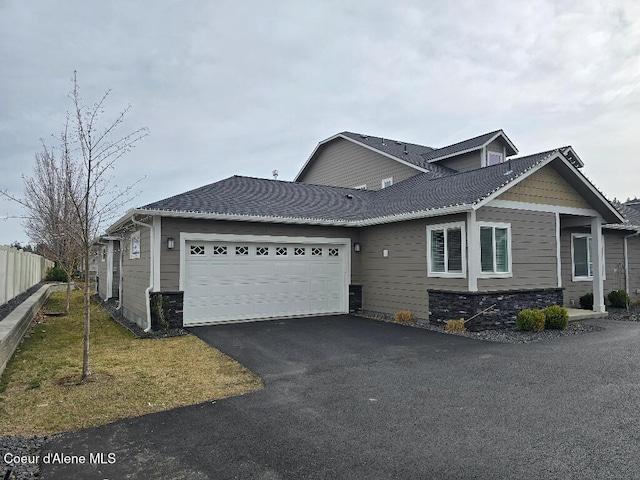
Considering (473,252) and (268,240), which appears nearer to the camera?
(473,252)

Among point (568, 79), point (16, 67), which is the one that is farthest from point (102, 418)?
point (568, 79)

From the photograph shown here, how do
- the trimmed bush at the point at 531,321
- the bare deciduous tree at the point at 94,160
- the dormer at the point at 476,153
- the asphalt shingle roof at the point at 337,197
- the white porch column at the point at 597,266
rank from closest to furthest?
the bare deciduous tree at the point at 94,160 → the trimmed bush at the point at 531,321 → the asphalt shingle roof at the point at 337,197 → the white porch column at the point at 597,266 → the dormer at the point at 476,153

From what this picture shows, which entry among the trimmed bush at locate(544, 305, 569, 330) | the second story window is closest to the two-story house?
the trimmed bush at locate(544, 305, 569, 330)

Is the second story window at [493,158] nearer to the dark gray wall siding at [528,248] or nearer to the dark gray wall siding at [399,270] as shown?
the dark gray wall siding at [528,248]

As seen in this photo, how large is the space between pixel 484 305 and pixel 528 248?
235cm

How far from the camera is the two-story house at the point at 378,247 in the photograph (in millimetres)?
9984

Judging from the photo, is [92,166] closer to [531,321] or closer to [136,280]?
[136,280]

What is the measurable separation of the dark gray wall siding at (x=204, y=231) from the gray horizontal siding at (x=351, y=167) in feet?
20.9

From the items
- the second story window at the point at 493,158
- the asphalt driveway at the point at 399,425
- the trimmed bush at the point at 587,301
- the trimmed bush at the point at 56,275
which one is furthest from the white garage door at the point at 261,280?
the trimmed bush at the point at 56,275

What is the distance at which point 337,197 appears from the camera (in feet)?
48.2

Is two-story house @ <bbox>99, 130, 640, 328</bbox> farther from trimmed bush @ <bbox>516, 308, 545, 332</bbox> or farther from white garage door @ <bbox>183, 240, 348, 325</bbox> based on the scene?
trimmed bush @ <bbox>516, 308, 545, 332</bbox>

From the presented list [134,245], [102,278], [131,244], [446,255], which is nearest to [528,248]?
[446,255]

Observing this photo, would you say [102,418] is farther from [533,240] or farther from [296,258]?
[533,240]

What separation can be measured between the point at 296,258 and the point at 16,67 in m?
8.42
